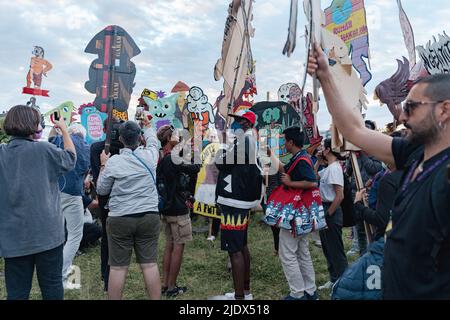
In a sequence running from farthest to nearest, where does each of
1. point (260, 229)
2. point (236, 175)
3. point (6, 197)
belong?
1. point (260, 229)
2. point (236, 175)
3. point (6, 197)

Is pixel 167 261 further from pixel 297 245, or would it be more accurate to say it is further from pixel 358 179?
pixel 358 179

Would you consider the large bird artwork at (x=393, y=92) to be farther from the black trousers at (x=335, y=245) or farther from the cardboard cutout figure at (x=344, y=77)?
the black trousers at (x=335, y=245)

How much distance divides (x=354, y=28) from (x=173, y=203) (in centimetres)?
272

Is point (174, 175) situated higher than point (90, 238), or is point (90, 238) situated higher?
point (174, 175)

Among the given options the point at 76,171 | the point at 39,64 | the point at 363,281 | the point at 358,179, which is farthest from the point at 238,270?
the point at 39,64

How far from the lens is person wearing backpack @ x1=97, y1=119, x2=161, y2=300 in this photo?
310 centimetres

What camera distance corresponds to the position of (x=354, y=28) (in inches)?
158

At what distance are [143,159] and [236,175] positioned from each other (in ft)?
3.24

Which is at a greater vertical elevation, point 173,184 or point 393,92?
point 393,92

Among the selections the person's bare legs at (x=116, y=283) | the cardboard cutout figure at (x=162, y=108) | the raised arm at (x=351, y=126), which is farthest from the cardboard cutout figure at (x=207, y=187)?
the cardboard cutout figure at (x=162, y=108)

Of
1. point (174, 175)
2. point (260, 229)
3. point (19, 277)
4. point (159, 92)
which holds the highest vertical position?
point (159, 92)

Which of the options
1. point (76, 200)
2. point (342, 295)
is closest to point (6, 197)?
point (76, 200)

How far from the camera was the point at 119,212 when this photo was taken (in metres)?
3.09
